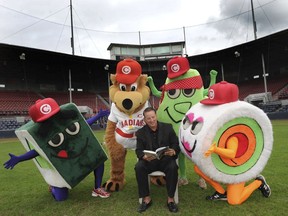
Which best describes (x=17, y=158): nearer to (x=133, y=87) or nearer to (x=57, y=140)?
(x=57, y=140)

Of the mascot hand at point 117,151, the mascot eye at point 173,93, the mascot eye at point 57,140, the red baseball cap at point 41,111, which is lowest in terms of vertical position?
the mascot hand at point 117,151

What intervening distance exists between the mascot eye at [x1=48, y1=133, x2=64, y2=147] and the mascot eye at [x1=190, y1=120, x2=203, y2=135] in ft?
5.06

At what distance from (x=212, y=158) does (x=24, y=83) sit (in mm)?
24267

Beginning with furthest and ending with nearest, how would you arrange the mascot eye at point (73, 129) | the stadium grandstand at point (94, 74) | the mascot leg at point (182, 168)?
the stadium grandstand at point (94, 74), the mascot leg at point (182, 168), the mascot eye at point (73, 129)

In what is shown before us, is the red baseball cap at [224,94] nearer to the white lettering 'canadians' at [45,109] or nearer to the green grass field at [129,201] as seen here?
the green grass field at [129,201]

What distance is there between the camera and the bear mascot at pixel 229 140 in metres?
2.90

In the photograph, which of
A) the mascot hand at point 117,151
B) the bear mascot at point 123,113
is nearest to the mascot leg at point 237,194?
the bear mascot at point 123,113

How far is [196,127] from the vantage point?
3047mm

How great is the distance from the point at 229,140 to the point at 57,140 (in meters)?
1.97

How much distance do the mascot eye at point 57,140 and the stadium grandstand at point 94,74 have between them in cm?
1686

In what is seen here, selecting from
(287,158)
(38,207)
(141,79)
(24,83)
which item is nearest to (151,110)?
(141,79)

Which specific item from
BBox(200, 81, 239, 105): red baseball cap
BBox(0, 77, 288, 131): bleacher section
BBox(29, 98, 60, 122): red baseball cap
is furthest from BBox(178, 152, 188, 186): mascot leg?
BBox(0, 77, 288, 131): bleacher section

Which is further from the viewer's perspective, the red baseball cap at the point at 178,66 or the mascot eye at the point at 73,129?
the red baseball cap at the point at 178,66

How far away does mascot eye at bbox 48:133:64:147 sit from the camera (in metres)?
3.30
